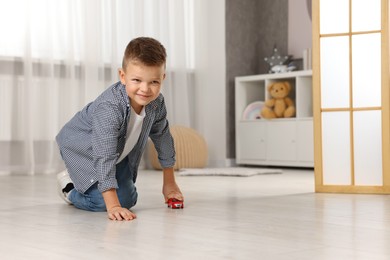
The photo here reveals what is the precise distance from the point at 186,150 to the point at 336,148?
2.14 meters

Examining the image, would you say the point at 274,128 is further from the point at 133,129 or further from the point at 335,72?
the point at 133,129

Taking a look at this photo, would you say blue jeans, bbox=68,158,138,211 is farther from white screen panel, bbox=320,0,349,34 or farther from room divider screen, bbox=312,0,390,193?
white screen panel, bbox=320,0,349,34

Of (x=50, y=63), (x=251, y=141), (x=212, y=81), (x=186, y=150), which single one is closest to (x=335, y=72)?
(x=186, y=150)

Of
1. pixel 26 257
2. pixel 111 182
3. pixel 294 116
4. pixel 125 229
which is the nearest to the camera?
pixel 26 257

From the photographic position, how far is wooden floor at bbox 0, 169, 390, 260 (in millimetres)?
1437

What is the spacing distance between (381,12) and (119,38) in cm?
248

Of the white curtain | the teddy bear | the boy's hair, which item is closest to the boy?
the boy's hair

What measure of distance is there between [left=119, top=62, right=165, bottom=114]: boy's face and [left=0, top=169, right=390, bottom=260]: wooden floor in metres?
0.36

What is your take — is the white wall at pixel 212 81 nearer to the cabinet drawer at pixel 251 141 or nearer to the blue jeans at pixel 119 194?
the cabinet drawer at pixel 251 141

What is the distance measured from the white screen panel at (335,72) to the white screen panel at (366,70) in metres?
0.03

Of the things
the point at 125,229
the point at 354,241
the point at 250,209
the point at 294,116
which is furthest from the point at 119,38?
the point at 354,241

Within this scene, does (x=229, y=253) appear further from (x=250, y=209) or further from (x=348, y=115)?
(x=348, y=115)

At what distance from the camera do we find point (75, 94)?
466 cm

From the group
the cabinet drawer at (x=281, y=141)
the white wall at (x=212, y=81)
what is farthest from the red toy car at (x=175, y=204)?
the white wall at (x=212, y=81)
